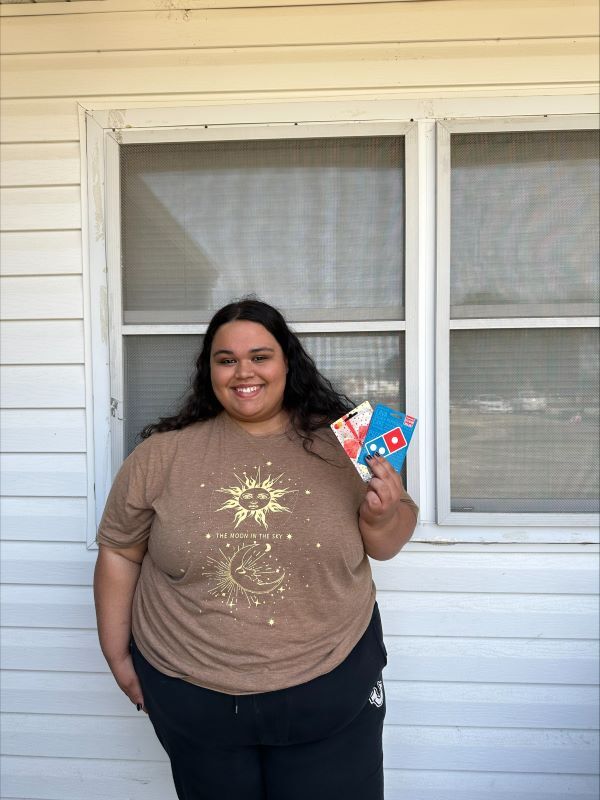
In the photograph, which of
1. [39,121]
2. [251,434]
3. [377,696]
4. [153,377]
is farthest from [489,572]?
[39,121]

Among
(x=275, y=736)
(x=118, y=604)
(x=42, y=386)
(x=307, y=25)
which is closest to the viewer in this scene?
(x=275, y=736)

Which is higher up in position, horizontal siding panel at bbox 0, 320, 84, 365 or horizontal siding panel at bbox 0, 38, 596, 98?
horizontal siding panel at bbox 0, 38, 596, 98

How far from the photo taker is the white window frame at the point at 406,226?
2059 millimetres

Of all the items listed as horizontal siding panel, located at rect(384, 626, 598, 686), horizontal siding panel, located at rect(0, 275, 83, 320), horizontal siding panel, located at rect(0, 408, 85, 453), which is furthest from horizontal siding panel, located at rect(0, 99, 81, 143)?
horizontal siding panel, located at rect(384, 626, 598, 686)

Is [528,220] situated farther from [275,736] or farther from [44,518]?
[44,518]

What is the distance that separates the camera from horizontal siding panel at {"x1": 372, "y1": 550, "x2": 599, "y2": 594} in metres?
2.12

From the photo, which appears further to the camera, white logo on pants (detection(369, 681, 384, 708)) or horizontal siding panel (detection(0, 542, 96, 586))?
horizontal siding panel (detection(0, 542, 96, 586))

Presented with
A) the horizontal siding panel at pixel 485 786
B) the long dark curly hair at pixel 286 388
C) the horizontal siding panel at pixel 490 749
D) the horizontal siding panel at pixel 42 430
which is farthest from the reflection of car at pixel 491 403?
the horizontal siding panel at pixel 42 430

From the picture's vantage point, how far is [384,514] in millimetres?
1475

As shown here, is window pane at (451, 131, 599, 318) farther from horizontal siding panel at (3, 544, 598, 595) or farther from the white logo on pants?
the white logo on pants

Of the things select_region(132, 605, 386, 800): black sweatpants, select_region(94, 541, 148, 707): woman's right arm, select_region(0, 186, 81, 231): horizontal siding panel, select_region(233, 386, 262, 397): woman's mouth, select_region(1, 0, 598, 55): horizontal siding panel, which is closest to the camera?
select_region(132, 605, 386, 800): black sweatpants

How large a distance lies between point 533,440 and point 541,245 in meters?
0.68

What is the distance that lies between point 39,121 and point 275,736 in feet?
6.94

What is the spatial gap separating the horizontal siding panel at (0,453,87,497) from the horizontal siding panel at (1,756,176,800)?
1.01 meters
